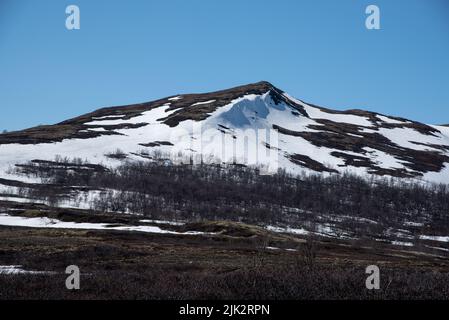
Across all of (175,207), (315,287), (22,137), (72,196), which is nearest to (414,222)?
(175,207)

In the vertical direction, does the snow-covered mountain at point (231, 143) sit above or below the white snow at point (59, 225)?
above

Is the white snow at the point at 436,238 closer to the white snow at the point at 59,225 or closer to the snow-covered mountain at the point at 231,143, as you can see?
the white snow at the point at 59,225

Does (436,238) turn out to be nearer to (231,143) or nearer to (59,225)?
(59,225)

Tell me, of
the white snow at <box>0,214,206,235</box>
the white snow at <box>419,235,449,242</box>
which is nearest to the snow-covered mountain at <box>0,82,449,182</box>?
the white snow at <box>0,214,206,235</box>

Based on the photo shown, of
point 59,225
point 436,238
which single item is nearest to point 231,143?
point 436,238

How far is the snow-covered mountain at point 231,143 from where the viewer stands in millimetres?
142125

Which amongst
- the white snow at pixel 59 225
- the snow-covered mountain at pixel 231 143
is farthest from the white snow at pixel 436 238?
the snow-covered mountain at pixel 231 143

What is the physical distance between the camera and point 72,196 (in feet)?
319

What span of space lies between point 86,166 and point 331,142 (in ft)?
299

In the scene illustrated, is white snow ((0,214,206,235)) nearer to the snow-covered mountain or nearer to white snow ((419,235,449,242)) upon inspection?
white snow ((419,235,449,242))

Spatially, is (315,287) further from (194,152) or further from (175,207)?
(194,152)

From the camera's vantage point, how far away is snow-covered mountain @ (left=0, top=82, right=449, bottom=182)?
5595 inches

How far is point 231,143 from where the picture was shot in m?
159
